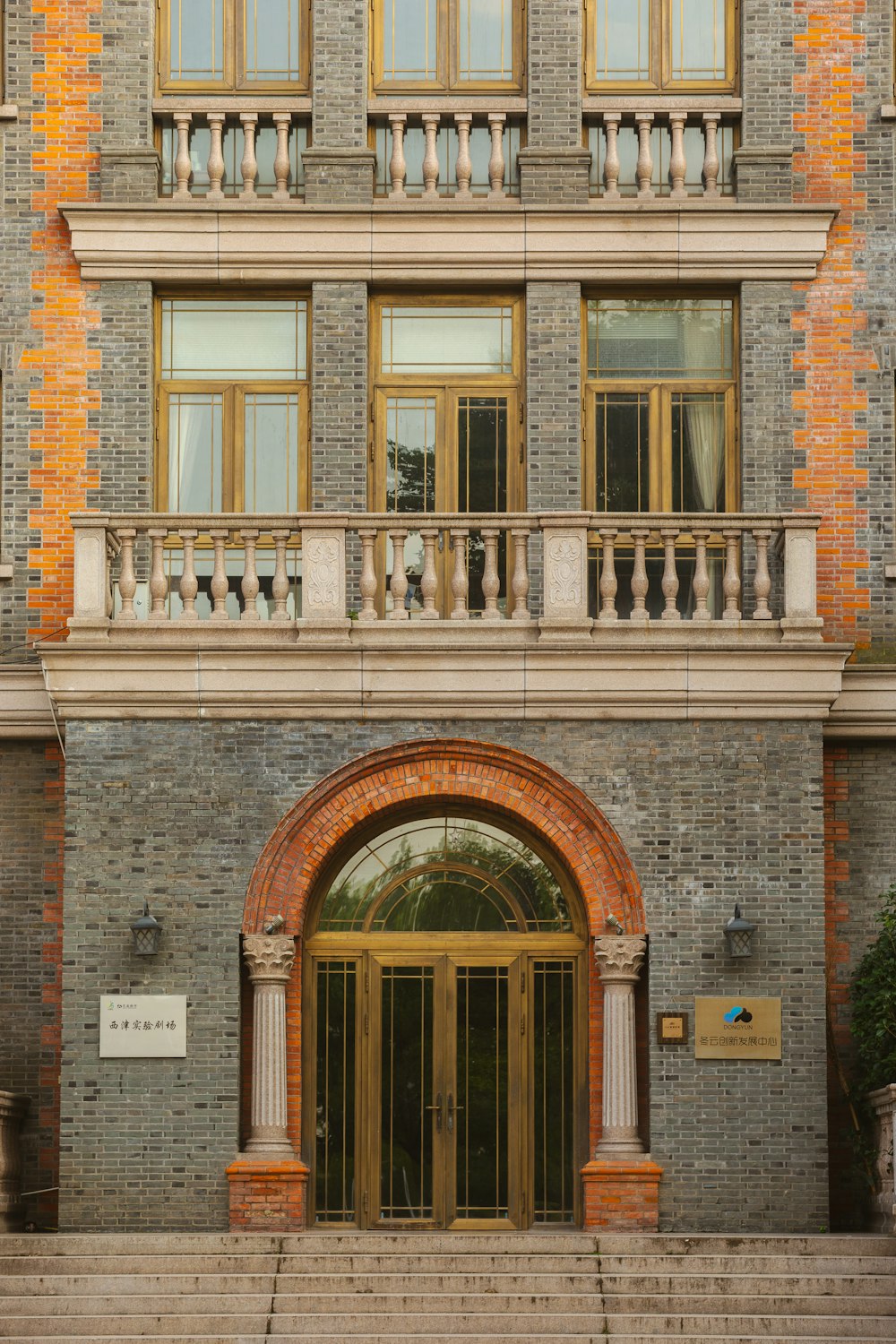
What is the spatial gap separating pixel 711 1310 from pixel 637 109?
10.5m

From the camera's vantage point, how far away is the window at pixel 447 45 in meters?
20.0

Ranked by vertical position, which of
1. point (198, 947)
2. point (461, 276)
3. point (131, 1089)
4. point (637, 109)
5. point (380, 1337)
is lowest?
point (380, 1337)

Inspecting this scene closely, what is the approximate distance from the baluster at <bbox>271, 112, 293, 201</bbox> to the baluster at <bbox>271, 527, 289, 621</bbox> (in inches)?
133

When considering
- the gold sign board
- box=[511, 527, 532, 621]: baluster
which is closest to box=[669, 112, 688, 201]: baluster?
box=[511, 527, 532, 621]: baluster

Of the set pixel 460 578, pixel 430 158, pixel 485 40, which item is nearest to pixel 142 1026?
pixel 460 578

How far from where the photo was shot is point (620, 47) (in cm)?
2008

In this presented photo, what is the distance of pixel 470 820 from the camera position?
1862 centimetres

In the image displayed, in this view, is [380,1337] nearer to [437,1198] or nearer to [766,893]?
[437,1198]

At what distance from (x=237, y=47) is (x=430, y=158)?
2.09 meters

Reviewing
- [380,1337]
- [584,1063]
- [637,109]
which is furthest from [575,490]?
[380,1337]

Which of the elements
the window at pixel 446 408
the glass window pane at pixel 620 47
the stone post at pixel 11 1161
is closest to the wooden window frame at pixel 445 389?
the window at pixel 446 408

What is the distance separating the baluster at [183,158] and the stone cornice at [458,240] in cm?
26

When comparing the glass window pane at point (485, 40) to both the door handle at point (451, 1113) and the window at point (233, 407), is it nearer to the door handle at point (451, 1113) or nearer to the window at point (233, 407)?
the window at point (233, 407)

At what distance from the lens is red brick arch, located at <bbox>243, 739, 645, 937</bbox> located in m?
18.0
